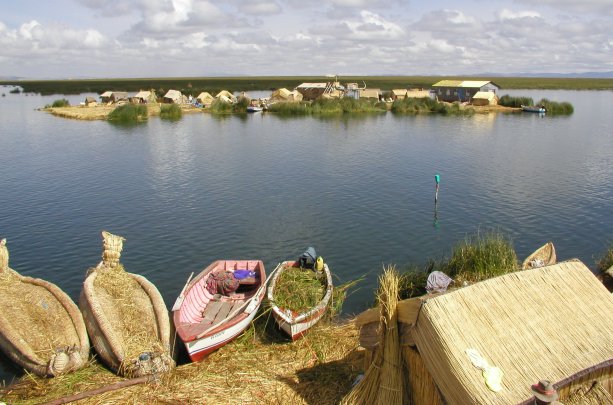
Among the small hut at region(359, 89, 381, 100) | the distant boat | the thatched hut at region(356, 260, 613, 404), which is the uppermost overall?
the small hut at region(359, 89, 381, 100)

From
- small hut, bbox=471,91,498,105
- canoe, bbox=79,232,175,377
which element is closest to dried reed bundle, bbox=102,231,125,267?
canoe, bbox=79,232,175,377

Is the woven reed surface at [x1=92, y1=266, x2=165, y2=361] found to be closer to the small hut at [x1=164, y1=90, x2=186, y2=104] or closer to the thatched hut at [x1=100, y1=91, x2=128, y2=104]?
the small hut at [x1=164, y1=90, x2=186, y2=104]

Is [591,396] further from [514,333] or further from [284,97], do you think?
[284,97]

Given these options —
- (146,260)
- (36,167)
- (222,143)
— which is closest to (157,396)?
(146,260)

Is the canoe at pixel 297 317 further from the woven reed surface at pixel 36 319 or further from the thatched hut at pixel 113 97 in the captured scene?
the thatched hut at pixel 113 97

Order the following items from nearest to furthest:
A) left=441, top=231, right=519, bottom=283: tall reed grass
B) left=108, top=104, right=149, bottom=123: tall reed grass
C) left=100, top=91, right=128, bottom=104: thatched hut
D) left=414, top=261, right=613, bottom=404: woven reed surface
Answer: left=414, top=261, right=613, bottom=404: woven reed surface
left=441, top=231, right=519, bottom=283: tall reed grass
left=108, top=104, right=149, bottom=123: tall reed grass
left=100, top=91, right=128, bottom=104: thatched hut

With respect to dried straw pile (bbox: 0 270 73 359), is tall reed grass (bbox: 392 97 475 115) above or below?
above

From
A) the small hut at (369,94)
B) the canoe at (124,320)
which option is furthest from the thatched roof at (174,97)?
the canoe at (124,320)

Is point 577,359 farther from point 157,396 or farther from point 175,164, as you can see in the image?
point 175,164

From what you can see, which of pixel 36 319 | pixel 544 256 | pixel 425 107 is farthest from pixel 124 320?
pixel 425 107

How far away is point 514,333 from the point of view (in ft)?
26.7

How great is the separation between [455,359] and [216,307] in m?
10.7

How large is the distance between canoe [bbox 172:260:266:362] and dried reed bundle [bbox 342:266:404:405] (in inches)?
225

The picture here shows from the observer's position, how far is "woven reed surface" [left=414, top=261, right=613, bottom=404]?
25.0 feet
